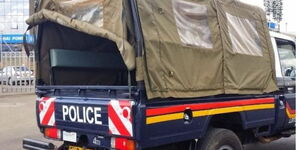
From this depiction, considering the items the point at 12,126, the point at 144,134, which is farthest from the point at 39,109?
the point at 12,126

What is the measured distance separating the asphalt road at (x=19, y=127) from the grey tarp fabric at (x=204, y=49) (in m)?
2.83

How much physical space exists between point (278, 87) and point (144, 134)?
2804mm

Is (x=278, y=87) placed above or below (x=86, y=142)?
above

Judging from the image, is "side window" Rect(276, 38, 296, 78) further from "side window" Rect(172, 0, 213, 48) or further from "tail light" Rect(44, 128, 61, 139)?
"tail light" Rect(44, 128, 61, 139)

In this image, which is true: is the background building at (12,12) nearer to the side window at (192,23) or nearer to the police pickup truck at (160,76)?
the police pickup truck at (160,76)

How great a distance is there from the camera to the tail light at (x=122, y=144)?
413 cm

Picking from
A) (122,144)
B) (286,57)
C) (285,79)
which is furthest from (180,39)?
(286,57)

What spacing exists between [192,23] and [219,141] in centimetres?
146

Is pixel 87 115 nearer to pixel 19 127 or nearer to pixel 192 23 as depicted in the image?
pixel 192 23

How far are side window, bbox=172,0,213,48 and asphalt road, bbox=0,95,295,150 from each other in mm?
3817

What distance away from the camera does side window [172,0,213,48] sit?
15.2ft

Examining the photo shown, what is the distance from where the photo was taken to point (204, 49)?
481 centimetres

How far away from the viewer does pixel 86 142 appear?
4.81 m

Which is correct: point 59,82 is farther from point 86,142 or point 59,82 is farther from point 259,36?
point 259,36
